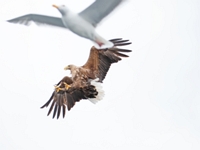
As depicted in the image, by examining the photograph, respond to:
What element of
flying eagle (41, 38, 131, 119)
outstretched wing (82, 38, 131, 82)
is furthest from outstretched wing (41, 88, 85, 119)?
outstretched wing (82, 38, 131, 82)

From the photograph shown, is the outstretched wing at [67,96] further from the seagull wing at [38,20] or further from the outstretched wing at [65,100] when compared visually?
the seagull wing at [38,20]

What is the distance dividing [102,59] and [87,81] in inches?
63.5

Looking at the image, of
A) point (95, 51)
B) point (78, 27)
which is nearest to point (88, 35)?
point (78, 27)

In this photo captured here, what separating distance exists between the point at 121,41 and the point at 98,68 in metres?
1.20

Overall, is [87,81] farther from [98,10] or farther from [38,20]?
[98,10]

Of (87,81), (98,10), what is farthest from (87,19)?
(87,81)

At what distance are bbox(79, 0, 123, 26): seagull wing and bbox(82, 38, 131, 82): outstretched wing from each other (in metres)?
2.98

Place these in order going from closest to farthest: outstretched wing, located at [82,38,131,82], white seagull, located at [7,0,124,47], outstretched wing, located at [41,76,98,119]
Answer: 1. white seagull, located at [7,0,124,47]
2. outstretched wing, located at [41,76,98,119]
3. outstretched wing, located at [82,38,131,82]

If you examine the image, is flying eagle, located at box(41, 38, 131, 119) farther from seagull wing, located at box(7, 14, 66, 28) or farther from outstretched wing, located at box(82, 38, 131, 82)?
seagull wing, located at box(7, 14, 66, 28)

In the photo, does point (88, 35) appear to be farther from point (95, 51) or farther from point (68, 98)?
point (95, 51)

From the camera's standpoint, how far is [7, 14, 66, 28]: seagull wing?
1096 centimetres

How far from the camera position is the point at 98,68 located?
13.6 metres

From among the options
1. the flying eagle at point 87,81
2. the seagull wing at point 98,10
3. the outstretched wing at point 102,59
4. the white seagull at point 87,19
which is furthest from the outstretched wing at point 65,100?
the seagull wing at point 98,10

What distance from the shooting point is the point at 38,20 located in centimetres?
1152
